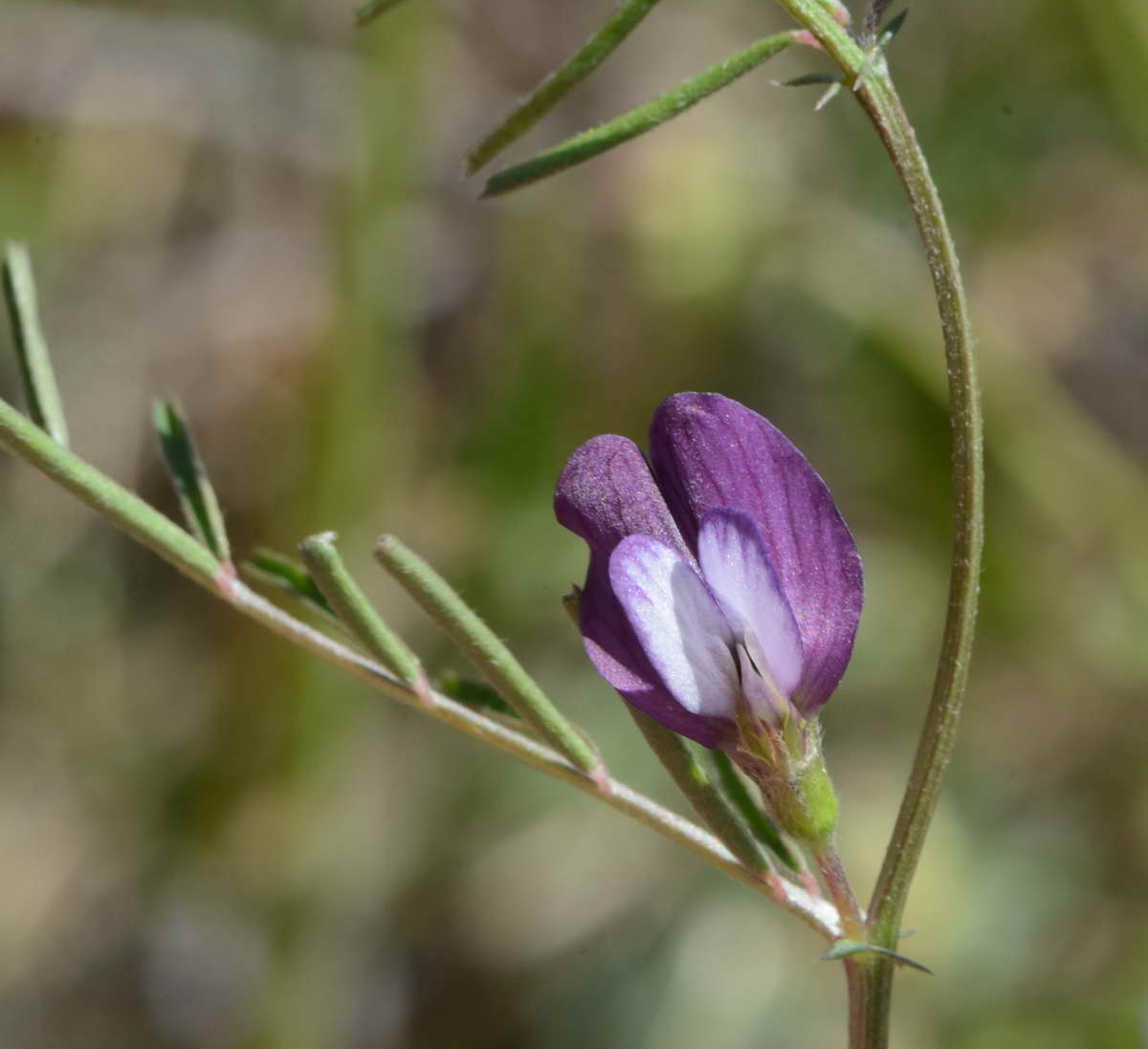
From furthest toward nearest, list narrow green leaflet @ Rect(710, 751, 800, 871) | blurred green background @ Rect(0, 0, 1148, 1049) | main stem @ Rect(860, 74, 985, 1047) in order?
blurred green background @ Rect(0, 0, 1148, 1049) → narrow green leaflet @ Rect(710, 751, 800, 871) → main stem @ Rect(860, 74, 985, 1047)

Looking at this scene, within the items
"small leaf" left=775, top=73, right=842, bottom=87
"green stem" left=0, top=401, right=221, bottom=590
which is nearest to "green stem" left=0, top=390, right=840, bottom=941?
"green stem" left=0, top=401, right=221, bottom=590

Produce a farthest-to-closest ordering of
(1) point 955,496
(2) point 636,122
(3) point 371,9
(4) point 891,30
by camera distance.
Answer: (3) point 371,9 → (2) point 636,122 → (4) point 891,30 → (1) point 955,496

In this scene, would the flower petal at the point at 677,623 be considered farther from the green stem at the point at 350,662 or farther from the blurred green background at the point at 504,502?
the blurred green background at the point at 504,502

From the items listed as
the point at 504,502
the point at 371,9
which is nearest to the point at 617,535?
the point at 371,9

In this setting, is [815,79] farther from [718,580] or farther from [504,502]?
[504,502]

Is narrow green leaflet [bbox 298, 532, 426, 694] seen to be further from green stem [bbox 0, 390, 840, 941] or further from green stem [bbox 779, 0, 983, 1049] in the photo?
green stem [bbox 779, 0, 983, 1049]

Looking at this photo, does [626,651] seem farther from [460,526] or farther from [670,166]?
[670,166]

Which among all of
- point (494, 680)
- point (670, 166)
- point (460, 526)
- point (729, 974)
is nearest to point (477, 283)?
point (670, 166)
